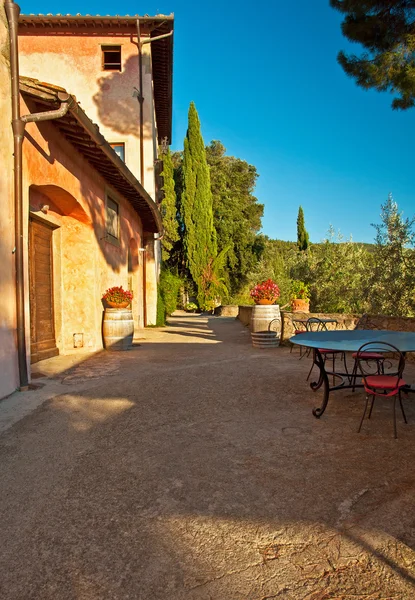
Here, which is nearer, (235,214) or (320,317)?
(320,317)

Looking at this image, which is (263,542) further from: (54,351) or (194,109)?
(194,109)

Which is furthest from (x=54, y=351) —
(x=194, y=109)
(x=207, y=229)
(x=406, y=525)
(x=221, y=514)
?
(x=194, y=109)

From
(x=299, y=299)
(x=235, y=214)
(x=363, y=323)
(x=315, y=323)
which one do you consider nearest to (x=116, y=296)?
(x=315, y=323)

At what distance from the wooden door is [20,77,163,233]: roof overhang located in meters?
1.42

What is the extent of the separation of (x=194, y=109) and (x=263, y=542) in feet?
80.6

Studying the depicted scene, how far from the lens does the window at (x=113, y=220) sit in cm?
891

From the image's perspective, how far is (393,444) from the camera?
9.89 feet

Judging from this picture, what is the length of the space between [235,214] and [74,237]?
20.0 m

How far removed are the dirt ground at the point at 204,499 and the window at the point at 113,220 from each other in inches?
203

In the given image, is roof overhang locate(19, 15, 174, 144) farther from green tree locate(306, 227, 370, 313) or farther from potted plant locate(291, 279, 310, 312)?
potted plant locate(291, 279, 310, 312)

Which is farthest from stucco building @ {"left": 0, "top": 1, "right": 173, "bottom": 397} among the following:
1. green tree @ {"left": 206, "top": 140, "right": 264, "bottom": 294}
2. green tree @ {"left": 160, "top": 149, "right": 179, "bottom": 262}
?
green tree @ {"left": 206, "top": 140, "right": 264, "bottom": 294}

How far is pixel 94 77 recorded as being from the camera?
41.7ft

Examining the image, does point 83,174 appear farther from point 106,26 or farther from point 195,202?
point 195,202

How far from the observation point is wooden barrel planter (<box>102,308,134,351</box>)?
7.93 meters
